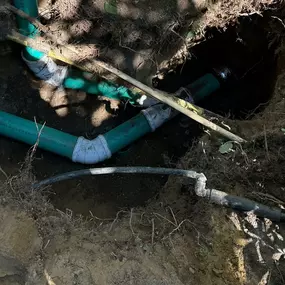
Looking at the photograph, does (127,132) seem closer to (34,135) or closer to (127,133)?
(127,133)

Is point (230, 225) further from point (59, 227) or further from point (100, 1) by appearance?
point (100, 1)

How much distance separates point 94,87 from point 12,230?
4.09ft

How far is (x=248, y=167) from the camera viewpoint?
8.02ft

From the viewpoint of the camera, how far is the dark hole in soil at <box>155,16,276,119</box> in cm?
316

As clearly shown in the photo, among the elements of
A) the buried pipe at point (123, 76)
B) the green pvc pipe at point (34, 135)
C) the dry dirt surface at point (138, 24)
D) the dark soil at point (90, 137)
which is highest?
the dry dirt surface at point (138, 24)

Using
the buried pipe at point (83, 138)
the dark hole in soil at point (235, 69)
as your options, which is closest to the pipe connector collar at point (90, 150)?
the buried pipe at point (83, 138)

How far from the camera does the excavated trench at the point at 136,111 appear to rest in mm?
3090

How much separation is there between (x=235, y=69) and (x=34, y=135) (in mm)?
1545

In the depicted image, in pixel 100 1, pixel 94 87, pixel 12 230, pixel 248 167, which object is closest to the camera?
pixel 12 230

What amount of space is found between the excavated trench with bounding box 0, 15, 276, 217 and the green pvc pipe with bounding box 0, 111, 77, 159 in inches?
6.9

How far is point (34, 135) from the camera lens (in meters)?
2.95

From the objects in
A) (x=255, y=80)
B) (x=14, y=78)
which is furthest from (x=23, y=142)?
(x=255, y=80)

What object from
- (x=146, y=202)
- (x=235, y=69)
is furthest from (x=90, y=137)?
(x=235, y=69)

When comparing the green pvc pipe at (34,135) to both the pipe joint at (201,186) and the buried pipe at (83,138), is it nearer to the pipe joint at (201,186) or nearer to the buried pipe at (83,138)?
the buried pipe at (83,138)
